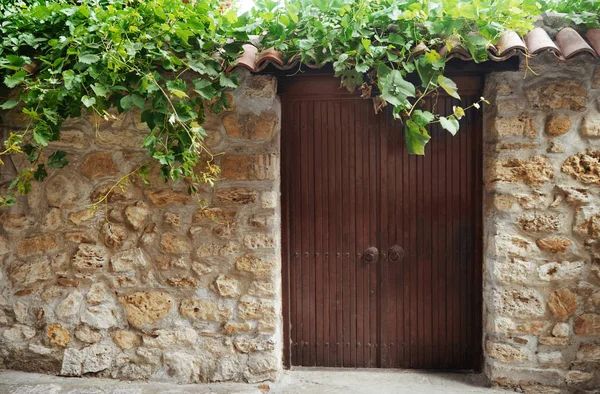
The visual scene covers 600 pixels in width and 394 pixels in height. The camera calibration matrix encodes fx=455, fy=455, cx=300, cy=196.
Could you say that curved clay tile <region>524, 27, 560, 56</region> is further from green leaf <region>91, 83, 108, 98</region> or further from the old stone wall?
green leaf <region>91, 83, 108, 98</region>

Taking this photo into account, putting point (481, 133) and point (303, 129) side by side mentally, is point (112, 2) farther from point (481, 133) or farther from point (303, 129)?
point (481, 133)

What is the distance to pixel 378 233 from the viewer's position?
3021 millimetres

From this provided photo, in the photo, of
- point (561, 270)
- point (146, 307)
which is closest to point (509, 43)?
point (561, 270)

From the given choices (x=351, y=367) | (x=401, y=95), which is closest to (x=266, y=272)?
(x=351, y=367)

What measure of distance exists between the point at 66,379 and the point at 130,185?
130 centimetres

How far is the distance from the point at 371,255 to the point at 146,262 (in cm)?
145

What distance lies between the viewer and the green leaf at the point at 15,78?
250 cm

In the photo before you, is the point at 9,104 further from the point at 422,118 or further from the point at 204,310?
the point at 422,118

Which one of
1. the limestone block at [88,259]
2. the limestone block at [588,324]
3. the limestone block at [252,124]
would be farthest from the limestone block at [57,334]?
the limestone block at [588,324]

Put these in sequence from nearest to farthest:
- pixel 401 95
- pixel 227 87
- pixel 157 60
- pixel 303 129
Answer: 1. pixel 401 95
2. pixel 157 60
3. pixel 227 87
4. pixel 303 129

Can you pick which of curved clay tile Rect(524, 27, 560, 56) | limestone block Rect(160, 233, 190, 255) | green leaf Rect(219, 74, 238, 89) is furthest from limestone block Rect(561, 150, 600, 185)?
limestone block Rect(160, 233, 190, 255)

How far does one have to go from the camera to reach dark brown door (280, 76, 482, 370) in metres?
2.97

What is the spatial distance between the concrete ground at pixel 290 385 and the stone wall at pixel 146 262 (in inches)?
2.8

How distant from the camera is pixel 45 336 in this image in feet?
9.56
